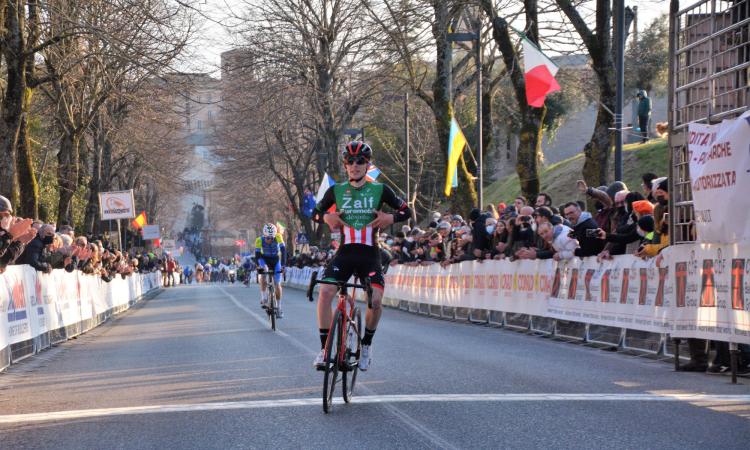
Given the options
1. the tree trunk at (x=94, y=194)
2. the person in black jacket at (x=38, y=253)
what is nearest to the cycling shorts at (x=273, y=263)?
the person in black jacket at (x=38, y=253)

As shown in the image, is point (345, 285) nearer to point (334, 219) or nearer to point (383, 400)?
point (334, 219)

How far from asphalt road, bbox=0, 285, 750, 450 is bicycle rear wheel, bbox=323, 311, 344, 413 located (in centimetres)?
15

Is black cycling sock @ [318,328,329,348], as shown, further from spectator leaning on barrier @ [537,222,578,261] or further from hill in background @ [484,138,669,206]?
hill in background @ [484,138,669,206]

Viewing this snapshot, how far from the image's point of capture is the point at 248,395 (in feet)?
32.8

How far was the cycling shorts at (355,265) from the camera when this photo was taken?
962cm

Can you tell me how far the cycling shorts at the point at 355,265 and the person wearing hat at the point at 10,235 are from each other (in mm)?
5909

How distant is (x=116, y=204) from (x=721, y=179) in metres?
38.7

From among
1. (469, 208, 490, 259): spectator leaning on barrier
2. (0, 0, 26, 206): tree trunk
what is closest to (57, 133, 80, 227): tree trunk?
(0, 0, 26, 206): tree trunk

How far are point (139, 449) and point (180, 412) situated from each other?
1.71 m

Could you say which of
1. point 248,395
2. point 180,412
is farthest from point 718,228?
point 180,412

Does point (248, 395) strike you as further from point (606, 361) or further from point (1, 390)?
Result: point (606, 361)

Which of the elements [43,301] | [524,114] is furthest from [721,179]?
[524,114]

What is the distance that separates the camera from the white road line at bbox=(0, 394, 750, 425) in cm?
918

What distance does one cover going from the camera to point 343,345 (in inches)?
359
